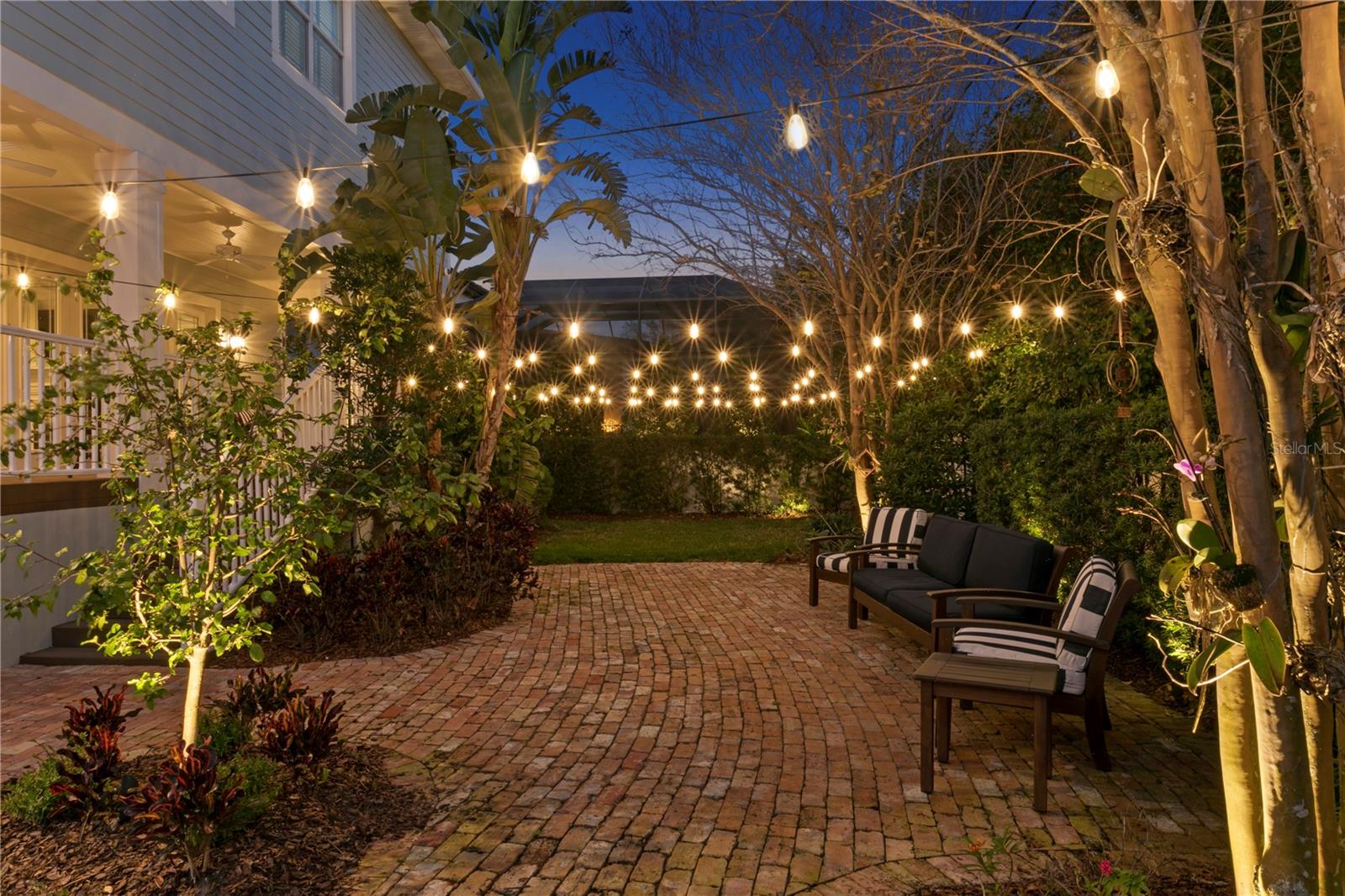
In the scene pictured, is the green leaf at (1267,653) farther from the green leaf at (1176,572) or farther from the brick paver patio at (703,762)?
the brick paver patio at (703,762)

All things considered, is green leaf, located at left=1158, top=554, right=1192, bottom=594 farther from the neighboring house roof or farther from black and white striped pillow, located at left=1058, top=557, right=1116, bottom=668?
the neighboring house roof

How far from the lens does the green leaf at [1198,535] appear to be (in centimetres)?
282

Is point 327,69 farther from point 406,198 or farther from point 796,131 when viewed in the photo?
point 796,131

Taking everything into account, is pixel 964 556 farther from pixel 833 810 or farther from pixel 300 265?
pixel 300 265

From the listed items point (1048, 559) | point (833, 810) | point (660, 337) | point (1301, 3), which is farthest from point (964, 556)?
point (660, 337)

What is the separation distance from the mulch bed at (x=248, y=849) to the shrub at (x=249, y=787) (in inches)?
2.2

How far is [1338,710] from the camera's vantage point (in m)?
2.85

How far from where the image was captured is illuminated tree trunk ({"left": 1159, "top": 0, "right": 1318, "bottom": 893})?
2756 millimetres

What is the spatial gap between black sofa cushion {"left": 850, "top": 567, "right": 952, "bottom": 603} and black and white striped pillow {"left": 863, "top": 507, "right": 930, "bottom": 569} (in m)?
0.31

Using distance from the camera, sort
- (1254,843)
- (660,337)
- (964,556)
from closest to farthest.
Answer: (1254,843) < (964,556) < (660,337)

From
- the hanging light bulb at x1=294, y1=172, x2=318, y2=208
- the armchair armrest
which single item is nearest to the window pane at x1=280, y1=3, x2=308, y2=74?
the hanging light bulb at x1=294, y1=172, x2=318, y2=208

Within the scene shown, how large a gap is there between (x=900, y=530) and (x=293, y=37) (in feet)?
34.8

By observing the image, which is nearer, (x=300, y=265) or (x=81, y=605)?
(x=81, y=605)

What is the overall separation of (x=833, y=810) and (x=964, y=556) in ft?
12.3
